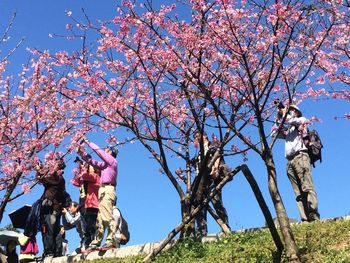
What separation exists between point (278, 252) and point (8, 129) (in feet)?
25.6

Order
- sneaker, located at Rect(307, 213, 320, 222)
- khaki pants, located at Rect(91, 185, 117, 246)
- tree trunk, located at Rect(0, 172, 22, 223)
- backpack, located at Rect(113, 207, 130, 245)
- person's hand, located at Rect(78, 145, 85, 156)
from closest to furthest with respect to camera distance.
→ sneaker, located at Rect(307, 213, 320, 222) < khaki pants, located at Rect(91, 185, 117, 246) < tree trunk, located at Rect(0, 172, 22, 223) < person's hand, located at Rect(78, 145, 85, 156) < backpack, located at Rect(113, 207, 130, 245)

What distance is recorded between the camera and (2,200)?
10797 millimetres

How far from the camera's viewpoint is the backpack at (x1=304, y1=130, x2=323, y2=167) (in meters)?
10.1

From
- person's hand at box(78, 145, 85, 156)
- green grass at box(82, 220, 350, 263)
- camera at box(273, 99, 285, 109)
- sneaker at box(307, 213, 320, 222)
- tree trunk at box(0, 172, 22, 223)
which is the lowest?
green grass at box(82, 220, 350, 263)

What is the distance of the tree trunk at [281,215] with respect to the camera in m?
6.87

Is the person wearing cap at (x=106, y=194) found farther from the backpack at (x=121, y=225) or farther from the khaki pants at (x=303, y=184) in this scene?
the khaki pants at (x=303, y=184)

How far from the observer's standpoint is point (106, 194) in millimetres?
10133

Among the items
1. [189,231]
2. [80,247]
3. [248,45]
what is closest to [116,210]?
[80,247]

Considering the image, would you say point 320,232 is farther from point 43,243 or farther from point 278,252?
point 43,243

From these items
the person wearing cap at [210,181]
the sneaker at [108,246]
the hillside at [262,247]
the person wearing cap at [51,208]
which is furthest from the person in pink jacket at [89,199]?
the person wearing cap at [210,181]

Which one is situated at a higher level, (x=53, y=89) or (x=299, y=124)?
(x=53, y=89)

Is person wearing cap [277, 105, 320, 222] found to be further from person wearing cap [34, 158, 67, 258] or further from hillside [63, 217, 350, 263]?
person wearing cap [34, 158, 67, 258]

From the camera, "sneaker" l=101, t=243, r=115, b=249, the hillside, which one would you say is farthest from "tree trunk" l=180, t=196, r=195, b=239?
the camera

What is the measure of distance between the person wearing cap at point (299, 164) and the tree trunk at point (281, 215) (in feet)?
6.69
